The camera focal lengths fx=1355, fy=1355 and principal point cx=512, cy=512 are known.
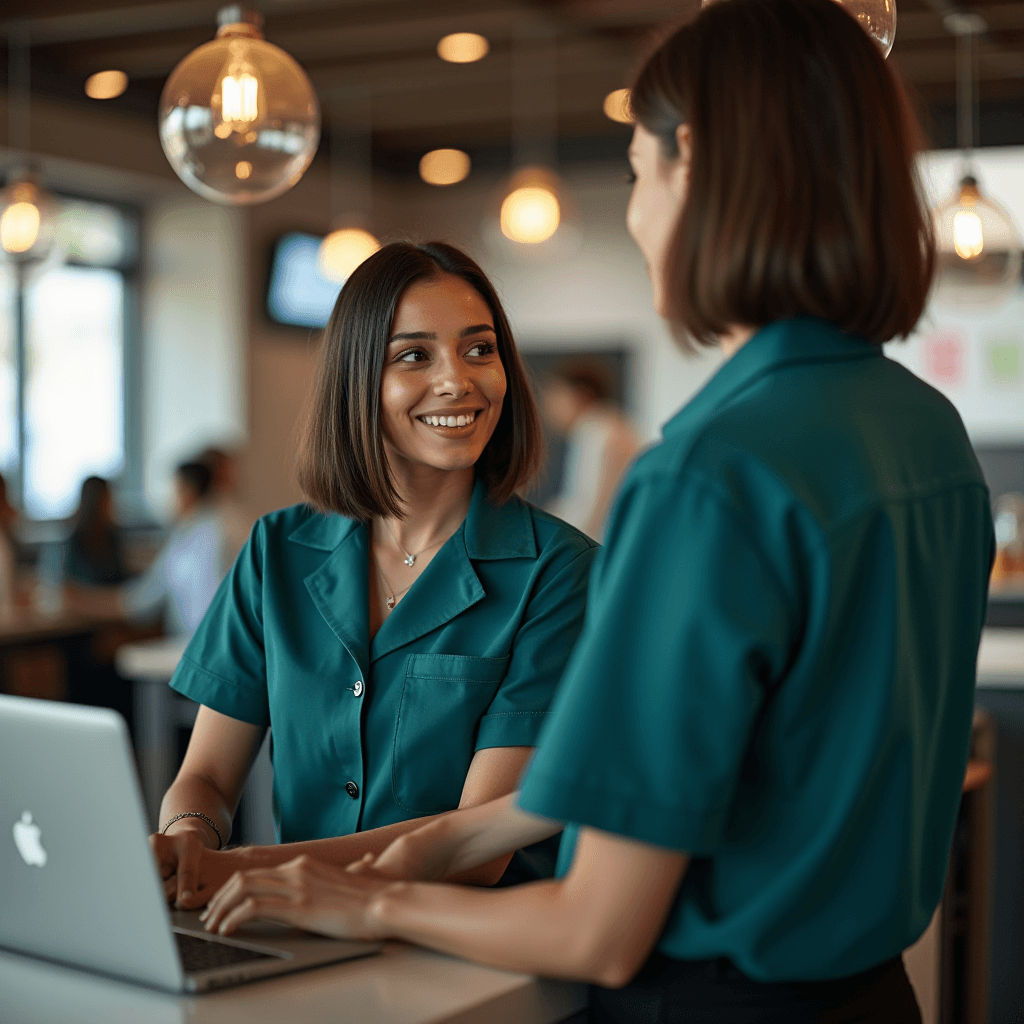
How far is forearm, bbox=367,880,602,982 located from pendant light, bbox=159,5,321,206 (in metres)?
1.48

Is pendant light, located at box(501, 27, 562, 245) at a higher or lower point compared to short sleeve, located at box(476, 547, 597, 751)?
higher

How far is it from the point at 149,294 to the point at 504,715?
6.68m

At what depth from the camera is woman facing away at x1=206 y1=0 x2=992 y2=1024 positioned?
952 mm

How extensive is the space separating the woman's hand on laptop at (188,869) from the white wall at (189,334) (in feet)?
20.6

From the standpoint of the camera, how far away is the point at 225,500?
5.54m

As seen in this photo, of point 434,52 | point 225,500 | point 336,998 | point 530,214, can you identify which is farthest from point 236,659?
point 434,52

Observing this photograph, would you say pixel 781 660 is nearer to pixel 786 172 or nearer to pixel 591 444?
pixel 786 172

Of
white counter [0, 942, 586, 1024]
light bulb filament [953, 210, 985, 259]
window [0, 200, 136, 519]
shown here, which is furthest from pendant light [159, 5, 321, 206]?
window [0, 200, 136, 519]

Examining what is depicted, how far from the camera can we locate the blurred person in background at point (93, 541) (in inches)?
233

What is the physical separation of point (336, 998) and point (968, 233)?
9.19 ft

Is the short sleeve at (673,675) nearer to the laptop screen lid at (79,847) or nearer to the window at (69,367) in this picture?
the laptop screen lid at (79,847)

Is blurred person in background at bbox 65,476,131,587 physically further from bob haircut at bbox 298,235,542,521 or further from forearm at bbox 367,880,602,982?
forearm at bbox 367,880,602,982

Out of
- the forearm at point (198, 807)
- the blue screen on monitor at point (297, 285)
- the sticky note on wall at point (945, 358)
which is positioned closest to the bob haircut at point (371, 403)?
the forearm at point (198, 807)

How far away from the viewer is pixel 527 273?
9.08m
